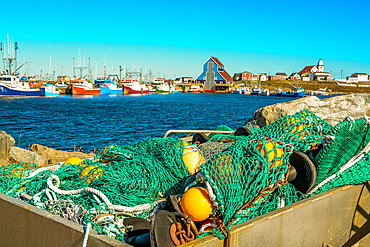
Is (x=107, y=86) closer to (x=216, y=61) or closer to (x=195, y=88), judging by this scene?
(x=195, y=88)

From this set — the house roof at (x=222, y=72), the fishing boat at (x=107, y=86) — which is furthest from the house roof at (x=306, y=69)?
the fishing boat at (x=107, y=86)

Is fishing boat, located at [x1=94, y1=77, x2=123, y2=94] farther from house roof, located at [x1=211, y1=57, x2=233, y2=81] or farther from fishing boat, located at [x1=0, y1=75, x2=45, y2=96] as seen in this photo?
house roof, located at [x1=211, y1=57, x2=233, y2=81]

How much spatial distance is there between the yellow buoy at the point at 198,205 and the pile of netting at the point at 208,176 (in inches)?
2.2

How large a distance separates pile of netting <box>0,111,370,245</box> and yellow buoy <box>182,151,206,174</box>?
1cm

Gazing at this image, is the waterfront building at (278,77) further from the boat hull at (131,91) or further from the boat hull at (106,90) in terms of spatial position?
the boat hull at (106,90)

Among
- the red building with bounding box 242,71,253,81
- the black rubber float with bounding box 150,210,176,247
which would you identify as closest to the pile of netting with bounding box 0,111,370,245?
the black rubber float with bounding box 150,210,176,247

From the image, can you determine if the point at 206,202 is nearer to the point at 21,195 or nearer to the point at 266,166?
the point at 266,166

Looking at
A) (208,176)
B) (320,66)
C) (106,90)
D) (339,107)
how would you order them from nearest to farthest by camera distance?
(208,176)
(339,107)
(106,90)
(320,66)

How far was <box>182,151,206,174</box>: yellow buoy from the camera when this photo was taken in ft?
11.1

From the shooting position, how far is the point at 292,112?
770 cm

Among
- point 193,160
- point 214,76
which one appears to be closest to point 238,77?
point 214,76

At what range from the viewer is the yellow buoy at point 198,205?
240cm

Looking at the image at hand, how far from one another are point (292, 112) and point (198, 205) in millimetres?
5847

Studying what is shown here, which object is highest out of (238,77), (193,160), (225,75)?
(238,77)
